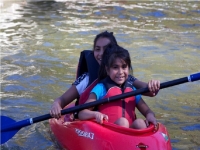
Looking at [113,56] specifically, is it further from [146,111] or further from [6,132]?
[6,132]

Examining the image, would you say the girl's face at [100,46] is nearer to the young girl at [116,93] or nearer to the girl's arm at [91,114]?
the young girl at [116,93]

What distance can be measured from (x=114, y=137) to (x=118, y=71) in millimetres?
539

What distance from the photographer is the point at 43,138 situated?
4594mm

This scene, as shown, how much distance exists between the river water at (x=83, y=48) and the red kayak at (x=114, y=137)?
66 cm

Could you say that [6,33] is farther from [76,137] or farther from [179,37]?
[76,137]

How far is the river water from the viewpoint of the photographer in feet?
16.7

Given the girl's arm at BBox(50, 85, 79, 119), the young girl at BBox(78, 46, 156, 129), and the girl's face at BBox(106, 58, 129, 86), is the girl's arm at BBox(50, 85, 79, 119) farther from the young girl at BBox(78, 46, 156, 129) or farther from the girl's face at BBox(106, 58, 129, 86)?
the girl's face at BBox(106, 58, 129, 86)

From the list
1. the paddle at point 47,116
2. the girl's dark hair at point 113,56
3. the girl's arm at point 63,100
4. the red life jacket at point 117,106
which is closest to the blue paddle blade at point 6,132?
the paddle at point 47,116

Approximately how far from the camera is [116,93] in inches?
148

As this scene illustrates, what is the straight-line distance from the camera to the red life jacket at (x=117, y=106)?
3721 millimetres

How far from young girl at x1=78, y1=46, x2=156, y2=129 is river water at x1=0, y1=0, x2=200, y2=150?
2.35 ft

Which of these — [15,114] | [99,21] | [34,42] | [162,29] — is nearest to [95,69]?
[15,114]

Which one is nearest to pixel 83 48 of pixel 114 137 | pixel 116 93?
pixel 116 93

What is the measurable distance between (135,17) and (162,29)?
5.77ft
